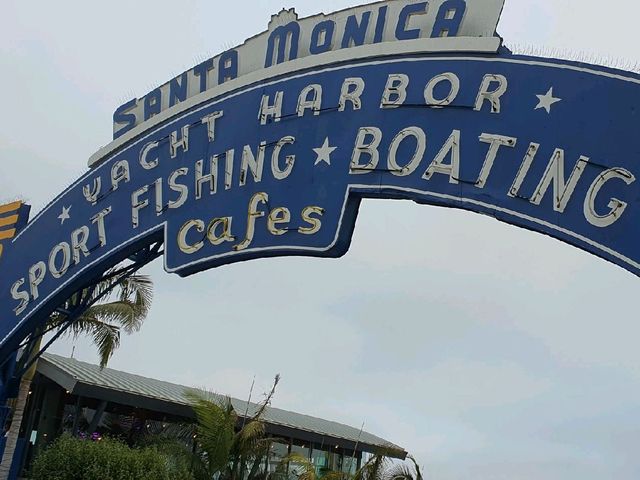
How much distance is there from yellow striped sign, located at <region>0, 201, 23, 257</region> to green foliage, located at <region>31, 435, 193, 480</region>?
3.69 m

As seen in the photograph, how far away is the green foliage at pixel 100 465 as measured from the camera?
39.7 ft

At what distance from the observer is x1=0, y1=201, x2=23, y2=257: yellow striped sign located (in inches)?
482

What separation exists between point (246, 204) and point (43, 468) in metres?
6.86

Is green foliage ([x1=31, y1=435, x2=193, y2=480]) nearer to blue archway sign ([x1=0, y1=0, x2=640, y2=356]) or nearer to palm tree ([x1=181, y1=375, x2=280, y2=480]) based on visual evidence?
palm tree ([x1=181, y1=375, x2=280, y2=480])

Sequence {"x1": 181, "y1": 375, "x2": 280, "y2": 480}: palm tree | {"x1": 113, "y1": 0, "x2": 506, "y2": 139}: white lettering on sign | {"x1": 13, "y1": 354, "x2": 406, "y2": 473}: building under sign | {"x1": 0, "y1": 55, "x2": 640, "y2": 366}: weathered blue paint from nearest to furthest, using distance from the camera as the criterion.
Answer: {"x1": 0, "y1": 55, "x2": 640, "y2": 366}: weathered blue paint, {"x1": 113, "y1": 0, "x2": 506, "y2": 139}: white lettering on sign, {"x1": 181, "y1": 375, "x2": 280, "y2": 480}: palm tree, {"x1": 13, "y1": 354, "x2": 406, "y2": 473}: building under sign

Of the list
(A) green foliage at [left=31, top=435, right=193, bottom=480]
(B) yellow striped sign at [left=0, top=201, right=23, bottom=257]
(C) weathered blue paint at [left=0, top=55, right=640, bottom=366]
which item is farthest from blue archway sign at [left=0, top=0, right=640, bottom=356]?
(A) green foliage at [left=31, top=435, right=193, bottom=480]

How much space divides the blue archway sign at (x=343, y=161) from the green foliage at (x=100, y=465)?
Result: 2316mm

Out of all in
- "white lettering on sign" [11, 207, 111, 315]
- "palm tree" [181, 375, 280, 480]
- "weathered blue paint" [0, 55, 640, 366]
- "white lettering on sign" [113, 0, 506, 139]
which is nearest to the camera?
"weathered blue paint" [0, 55, 640, 366]

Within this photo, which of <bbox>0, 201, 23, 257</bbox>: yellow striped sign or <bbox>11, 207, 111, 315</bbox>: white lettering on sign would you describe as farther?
<bbox>0, 201, 23, 257</bbox>: yellow striped sign

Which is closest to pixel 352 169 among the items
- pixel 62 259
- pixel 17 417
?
pixel 62 259

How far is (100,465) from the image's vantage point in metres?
12.2

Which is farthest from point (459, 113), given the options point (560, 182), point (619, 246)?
point (619, 246)

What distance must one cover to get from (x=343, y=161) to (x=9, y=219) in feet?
23.7

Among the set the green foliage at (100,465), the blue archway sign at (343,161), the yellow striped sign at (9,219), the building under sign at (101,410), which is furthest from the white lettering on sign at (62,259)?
the building under sign at (101,410)
